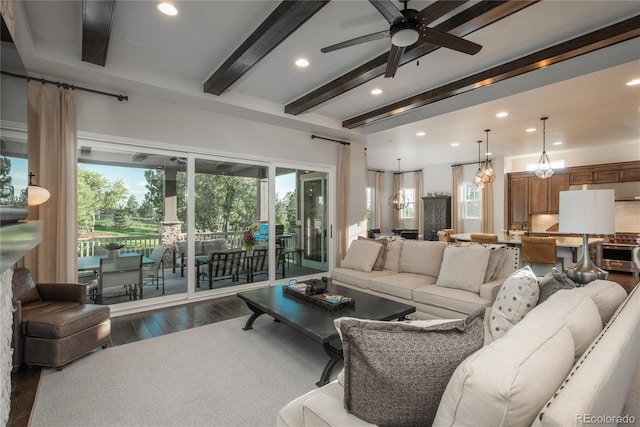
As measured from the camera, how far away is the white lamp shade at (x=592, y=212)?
2.44 meters

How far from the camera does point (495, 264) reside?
336 centimetres

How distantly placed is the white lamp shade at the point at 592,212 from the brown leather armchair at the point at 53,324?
4092 millimetres

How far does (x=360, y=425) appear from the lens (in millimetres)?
1067

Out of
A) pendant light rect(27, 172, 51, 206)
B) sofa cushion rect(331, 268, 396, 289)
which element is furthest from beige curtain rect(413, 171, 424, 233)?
pendant light rect(27, 172, 51, 206)

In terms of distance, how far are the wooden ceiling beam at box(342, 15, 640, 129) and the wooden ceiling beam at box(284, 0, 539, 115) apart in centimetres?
106

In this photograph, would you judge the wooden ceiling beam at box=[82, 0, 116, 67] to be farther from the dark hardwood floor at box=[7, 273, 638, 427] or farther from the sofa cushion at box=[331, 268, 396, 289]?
the sofa cushion at box=[331, 268, 396, 289]

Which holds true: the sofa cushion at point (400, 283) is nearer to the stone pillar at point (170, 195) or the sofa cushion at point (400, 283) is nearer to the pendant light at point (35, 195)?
the stone pillar at point (170, 195)

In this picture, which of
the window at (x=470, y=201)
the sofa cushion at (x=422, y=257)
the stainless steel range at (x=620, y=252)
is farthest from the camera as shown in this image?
the window at (x=470, y=201)

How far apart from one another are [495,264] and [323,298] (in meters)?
1.92

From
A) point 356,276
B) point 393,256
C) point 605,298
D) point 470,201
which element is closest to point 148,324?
point 356,276

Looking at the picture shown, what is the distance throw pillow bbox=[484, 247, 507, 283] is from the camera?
333 cm

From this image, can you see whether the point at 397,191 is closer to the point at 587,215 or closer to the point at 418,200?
the point at 418,200

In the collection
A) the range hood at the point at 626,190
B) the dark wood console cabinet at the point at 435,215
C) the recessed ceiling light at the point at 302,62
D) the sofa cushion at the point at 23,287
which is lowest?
the sofa cushion at the point at 23,287

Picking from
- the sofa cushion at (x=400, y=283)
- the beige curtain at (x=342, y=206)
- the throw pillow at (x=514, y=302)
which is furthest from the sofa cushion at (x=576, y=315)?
the beige curtain at (x=342, y=206)
